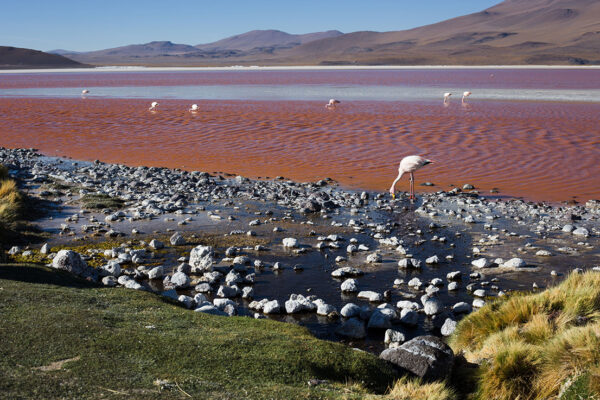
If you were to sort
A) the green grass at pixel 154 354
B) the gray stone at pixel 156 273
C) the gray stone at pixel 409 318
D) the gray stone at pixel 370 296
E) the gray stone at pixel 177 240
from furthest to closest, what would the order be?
1. the gray stone at pixel 177 240
2. the gray stone at pixel 156 273
3. the gray stone at pixel 370 296
4. the gray stone at pixel 409 318
5. the green grass at pixel 154 354

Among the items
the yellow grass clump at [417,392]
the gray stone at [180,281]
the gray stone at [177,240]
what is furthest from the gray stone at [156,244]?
the yellow grass clump at [417,392]

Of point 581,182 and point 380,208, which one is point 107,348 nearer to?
point 380,208

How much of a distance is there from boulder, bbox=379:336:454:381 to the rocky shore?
2 cm

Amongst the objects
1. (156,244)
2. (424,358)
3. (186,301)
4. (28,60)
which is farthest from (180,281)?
(28,60)

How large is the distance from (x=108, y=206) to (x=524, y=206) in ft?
33.1

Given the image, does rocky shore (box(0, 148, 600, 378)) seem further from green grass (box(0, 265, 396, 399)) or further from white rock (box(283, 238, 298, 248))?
green grass (box(0, 265, 396, 399))

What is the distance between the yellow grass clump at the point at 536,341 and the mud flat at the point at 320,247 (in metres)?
0.84

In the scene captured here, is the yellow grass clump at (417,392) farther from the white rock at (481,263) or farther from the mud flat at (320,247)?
the white rock at (481,263)

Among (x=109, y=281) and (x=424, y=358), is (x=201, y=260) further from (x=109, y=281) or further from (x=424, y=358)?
(x=424, y=358)

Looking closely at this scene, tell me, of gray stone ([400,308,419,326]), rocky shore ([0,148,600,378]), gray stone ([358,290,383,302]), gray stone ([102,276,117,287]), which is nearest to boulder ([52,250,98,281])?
rocky shore ([0,148,600,378])

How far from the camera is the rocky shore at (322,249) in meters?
8.35

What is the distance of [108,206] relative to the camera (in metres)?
14.2

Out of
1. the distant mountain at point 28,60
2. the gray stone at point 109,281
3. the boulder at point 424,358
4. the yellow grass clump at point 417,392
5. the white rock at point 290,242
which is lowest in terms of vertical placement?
the white rock at point 290,242

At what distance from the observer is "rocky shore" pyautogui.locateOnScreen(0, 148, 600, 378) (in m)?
8.35
